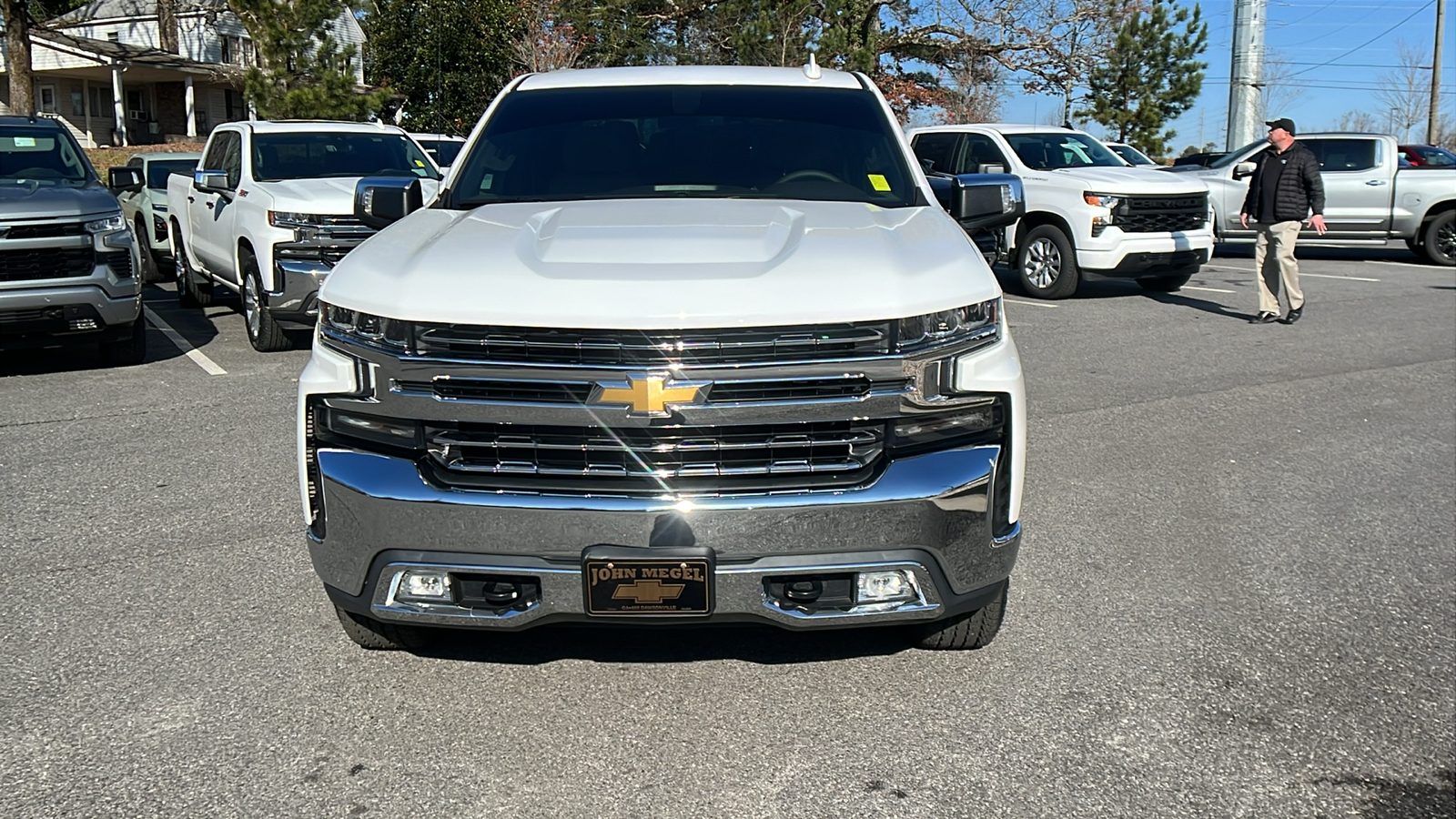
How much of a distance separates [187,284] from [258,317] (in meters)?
3.65

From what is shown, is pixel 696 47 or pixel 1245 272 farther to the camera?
pixel 696 47

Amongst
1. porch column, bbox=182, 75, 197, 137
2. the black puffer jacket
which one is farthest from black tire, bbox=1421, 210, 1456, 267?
porch column, bbox=182, 75, 197, 137

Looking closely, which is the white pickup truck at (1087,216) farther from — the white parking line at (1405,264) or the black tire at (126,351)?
the black tire at (126,351)

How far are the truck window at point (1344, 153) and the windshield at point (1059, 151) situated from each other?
19.0 ft

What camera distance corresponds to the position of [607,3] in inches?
1356

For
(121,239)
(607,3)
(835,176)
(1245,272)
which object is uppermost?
(607,3)

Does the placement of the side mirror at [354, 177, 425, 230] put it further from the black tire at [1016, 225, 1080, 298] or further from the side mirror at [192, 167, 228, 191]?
the black tire at [1016, 225, 1080, 298]

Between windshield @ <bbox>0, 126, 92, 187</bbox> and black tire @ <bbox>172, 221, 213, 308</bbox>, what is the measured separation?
2.67 meters

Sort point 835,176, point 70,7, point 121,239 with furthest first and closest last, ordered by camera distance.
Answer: point 70,7 → point 121,239 → point 835,176

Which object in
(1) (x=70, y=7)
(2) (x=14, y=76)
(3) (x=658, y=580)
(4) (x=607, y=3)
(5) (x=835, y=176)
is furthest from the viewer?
(1) (x=70, y=7)

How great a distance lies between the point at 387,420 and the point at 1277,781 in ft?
8.32

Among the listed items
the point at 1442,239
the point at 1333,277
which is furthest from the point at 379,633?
the point at 1442,239

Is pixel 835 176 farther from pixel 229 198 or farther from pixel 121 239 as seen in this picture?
pixel 229 198

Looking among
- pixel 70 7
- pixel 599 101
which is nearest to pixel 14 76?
pixel 70 7
